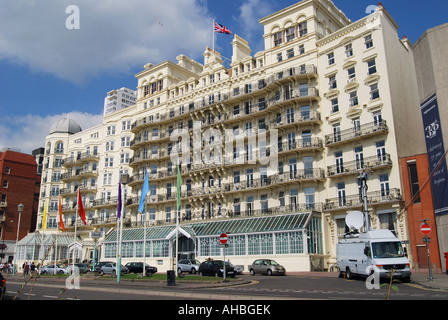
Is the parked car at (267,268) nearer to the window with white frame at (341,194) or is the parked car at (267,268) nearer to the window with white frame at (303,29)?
Answer: the window with white frame at (341,194)

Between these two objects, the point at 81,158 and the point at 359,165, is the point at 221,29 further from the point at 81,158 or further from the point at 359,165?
the point at 81,158

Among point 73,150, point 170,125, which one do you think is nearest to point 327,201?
point 170,125

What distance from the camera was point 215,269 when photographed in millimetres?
31375

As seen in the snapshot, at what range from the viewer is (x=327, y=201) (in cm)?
3969

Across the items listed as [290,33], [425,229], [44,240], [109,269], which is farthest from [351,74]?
[44,240]

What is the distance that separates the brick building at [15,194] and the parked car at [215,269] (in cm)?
5320

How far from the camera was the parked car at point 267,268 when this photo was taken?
3378 cm

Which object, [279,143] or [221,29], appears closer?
[279,143]

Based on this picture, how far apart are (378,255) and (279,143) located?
2363 cm

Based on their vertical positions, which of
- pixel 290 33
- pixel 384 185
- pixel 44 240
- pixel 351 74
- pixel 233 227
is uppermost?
pixel 290 33

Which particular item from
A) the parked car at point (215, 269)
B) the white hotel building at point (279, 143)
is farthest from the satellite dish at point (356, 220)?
the parked car at point (215, 269)

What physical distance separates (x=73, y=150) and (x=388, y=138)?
5590 centimetres

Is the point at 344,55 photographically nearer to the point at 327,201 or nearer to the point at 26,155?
the point at 327,201

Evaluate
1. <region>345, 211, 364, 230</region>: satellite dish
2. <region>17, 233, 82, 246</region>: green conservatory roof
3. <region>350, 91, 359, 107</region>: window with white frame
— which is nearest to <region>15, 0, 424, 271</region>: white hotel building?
<region>350, 91, 359, 107</region>: window with white frame
